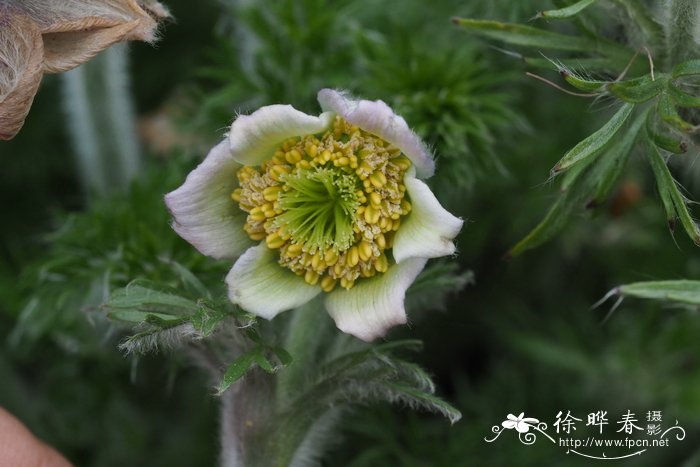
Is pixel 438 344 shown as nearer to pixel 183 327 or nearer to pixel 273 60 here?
pixel 273 60

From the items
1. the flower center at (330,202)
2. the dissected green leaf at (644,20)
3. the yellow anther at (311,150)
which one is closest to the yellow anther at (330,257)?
the flower center at (330,202)

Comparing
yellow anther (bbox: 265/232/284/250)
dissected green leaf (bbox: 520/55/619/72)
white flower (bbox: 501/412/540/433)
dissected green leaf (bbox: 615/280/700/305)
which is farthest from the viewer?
white flower (bbox: 501/412/540/433)

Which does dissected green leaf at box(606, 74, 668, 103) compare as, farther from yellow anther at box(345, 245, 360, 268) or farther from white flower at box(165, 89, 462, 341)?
yellow anther at box(345, 245, 360, 268)

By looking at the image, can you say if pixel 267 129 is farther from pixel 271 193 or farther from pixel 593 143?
pixel 593 143

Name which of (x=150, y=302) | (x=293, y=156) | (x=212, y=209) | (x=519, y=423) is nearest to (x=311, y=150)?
(x=293, y=156)

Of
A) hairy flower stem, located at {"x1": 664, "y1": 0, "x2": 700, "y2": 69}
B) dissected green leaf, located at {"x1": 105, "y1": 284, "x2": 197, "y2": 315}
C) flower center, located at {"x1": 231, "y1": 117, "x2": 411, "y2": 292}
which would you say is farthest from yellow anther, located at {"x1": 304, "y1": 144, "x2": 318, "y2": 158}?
hairy flower stem, located at {"x1": 664, "y1": 0, "x2": 700, "y2": 69}

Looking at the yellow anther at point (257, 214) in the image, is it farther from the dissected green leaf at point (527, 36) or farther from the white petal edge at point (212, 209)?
the dissected green leaf at point (527, 36)
